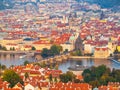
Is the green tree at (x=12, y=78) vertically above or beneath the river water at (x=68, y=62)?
above

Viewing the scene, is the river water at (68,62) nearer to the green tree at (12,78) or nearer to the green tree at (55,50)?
the green tree at (55,50)

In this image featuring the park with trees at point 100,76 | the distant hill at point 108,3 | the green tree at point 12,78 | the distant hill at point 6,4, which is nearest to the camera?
the green tree at point 12,78

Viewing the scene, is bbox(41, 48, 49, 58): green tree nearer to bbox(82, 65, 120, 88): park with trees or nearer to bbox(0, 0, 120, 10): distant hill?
bbox(82, 65, 120, 88): park with trees

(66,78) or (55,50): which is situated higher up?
(66,78)

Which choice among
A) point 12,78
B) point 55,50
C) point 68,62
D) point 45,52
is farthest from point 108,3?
point 12,78

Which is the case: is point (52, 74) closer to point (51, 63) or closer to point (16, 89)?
point (16, 89)

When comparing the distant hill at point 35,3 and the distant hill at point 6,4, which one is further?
the distant hill at point 6,4

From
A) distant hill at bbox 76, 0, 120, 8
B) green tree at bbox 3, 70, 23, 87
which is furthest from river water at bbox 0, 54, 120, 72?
distant hill at bbox 76, 0, 120, 8

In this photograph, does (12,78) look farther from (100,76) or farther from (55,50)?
(55,50)

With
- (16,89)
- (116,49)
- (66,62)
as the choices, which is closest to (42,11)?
(116,49)

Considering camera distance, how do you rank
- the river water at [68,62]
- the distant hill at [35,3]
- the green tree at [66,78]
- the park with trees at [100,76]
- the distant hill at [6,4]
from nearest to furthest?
the park with trees at [100,76] < the green tree at [66,78] < the river water at [68,62] < the distant hill at [35,3] < the distant hill at [6,4]

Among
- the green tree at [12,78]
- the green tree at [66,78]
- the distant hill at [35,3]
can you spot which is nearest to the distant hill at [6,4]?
the distant hill at [35,3]
